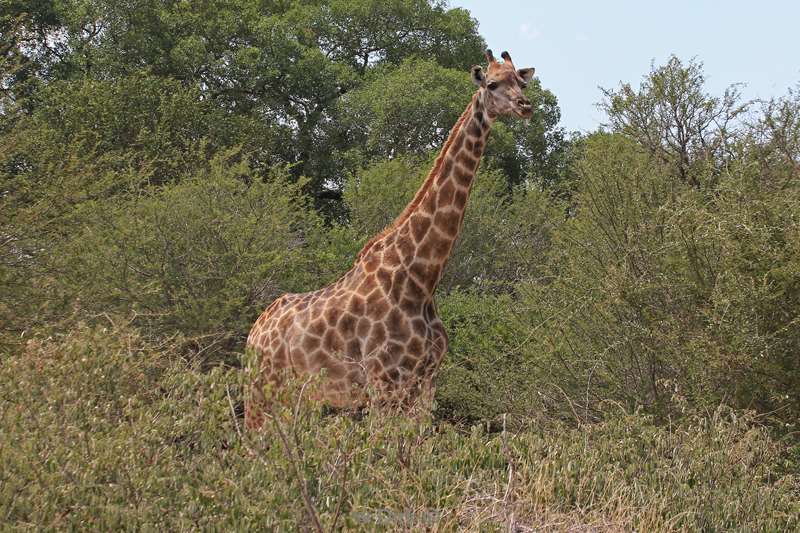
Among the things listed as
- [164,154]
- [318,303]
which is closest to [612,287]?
[318,303]

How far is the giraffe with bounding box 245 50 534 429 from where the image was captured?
7266 mm

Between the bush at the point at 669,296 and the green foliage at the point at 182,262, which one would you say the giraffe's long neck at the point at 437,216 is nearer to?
the bush at the point at 669,296

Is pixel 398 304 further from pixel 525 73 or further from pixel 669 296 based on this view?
pixel 669 296

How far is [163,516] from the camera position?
499 centimetres

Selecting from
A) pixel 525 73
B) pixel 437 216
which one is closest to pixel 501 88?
pixel 525 73

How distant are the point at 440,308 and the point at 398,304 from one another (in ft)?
28.5

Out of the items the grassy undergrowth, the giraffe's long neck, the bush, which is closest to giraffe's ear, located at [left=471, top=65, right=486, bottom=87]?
the giraffe's long neck

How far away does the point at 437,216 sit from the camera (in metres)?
7.79

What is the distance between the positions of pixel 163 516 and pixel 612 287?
6434 millimetres

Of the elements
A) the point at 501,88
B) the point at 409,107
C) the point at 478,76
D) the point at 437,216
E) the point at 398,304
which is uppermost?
the point at 409,107

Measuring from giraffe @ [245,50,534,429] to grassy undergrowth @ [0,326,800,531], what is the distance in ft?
2.13

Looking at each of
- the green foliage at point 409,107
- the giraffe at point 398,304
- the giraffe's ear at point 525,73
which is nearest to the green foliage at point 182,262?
the giraffe at point 398,304

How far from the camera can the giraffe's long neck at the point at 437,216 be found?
7.66m

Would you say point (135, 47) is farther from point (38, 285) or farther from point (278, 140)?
point (38, 285)
